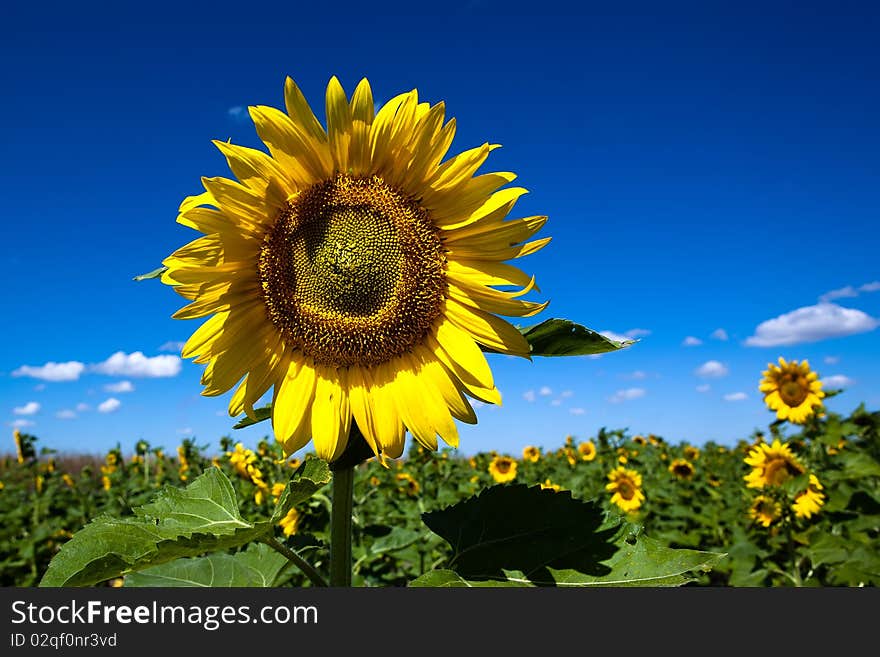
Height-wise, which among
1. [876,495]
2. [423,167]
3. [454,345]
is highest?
[423,167]

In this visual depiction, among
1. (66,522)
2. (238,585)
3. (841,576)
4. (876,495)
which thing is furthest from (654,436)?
(238,585)

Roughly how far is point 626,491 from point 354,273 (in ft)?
28.3

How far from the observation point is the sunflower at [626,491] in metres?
9.76

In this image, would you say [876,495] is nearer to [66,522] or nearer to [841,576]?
[841,576]

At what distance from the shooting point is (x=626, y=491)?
9883 mm

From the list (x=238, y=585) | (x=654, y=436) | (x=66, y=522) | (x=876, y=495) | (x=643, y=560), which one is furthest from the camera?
(x=654, y=436)

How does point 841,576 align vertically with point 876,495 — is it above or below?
below

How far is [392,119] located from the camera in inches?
79.7

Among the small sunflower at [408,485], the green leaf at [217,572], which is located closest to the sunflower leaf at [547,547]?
the green leaf at [217,572]

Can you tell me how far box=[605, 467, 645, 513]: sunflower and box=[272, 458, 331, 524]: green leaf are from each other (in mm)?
8468

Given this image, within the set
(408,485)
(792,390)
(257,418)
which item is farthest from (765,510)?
(257,418)

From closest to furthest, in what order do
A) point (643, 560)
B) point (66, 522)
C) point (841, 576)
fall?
point (643, 560)
point (841, 576)
point (66, 522)

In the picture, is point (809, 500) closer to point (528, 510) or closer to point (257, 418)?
point (528, 510)

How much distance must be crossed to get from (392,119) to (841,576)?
6.34m
